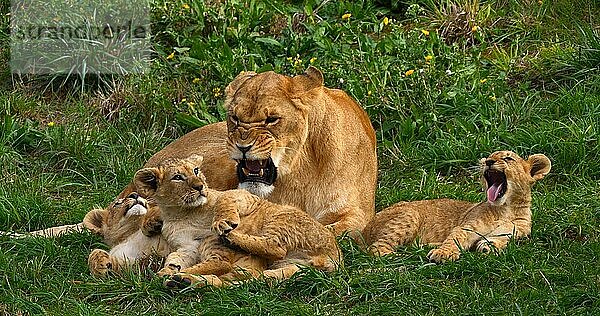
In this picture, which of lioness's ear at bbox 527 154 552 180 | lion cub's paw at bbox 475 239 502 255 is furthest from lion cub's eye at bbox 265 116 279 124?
lioness's ear at bbox 527 154 552 180

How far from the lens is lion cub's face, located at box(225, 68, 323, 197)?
6.90 m

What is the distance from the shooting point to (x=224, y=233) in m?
6.19

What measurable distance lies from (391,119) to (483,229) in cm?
266

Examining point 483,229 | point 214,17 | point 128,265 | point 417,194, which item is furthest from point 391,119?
point 128,265

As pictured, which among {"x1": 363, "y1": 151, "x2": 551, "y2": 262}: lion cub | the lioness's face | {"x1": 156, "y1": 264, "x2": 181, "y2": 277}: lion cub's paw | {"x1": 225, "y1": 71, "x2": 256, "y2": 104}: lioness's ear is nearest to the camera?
{"x1": 156, "y1": 264, "x2": 181, "y2": 277}: lion cub's paw

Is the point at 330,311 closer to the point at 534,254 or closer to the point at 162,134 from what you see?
the point at 534,254

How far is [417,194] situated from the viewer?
816 cm

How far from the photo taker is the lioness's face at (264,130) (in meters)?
6.90

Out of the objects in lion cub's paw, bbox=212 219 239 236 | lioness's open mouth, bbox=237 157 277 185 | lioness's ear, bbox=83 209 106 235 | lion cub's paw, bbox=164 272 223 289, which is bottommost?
lioness's ear, bbox=83 209 106 235

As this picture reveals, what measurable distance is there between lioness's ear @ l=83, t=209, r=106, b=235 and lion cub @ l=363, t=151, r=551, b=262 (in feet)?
5.06

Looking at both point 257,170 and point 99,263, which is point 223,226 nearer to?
point 99,263

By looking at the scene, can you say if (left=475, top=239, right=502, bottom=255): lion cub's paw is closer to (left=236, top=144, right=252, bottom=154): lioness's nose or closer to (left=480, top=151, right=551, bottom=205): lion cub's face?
(left=480, top=151, right=551, bottom=205): lion cub's face

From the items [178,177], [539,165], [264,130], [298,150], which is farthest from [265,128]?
[539,165]

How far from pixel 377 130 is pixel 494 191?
2510 mm
